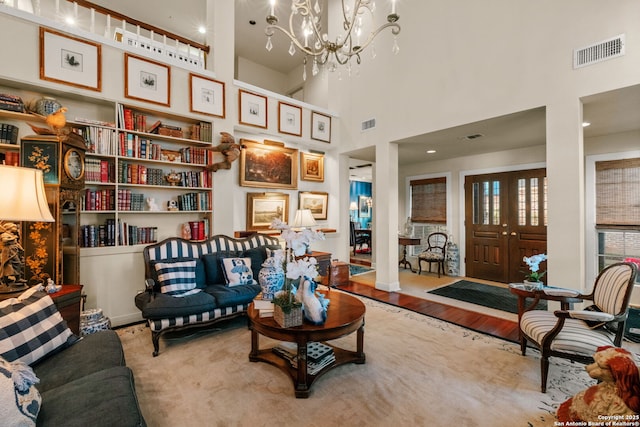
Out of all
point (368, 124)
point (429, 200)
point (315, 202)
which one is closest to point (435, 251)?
point (429, 200)

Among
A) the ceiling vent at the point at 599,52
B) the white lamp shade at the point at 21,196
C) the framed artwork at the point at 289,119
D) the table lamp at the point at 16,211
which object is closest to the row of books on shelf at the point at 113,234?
the table lamp at the point at 16,211

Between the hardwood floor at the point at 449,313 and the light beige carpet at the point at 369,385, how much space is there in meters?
0.27

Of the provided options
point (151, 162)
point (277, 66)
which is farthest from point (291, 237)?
point (277, 66)

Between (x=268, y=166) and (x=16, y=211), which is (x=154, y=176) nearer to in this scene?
(x=268, y=166)

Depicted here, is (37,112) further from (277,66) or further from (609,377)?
(277,66)

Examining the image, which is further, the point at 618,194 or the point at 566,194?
the point at 618,194

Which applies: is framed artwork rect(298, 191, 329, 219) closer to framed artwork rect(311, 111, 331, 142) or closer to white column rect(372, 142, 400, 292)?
framed artwork rect(311, 111, 331, 142)

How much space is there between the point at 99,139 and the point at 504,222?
257 inches

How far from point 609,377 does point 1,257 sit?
3768 millimetres

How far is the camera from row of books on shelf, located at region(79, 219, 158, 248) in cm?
327

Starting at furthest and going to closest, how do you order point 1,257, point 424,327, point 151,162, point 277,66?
point 277,66
point 151,162
point 424,327
point 1,257

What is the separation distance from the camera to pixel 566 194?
3.06 meters

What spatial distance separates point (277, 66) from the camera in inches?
296

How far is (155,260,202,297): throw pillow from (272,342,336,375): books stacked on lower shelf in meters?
1.22
